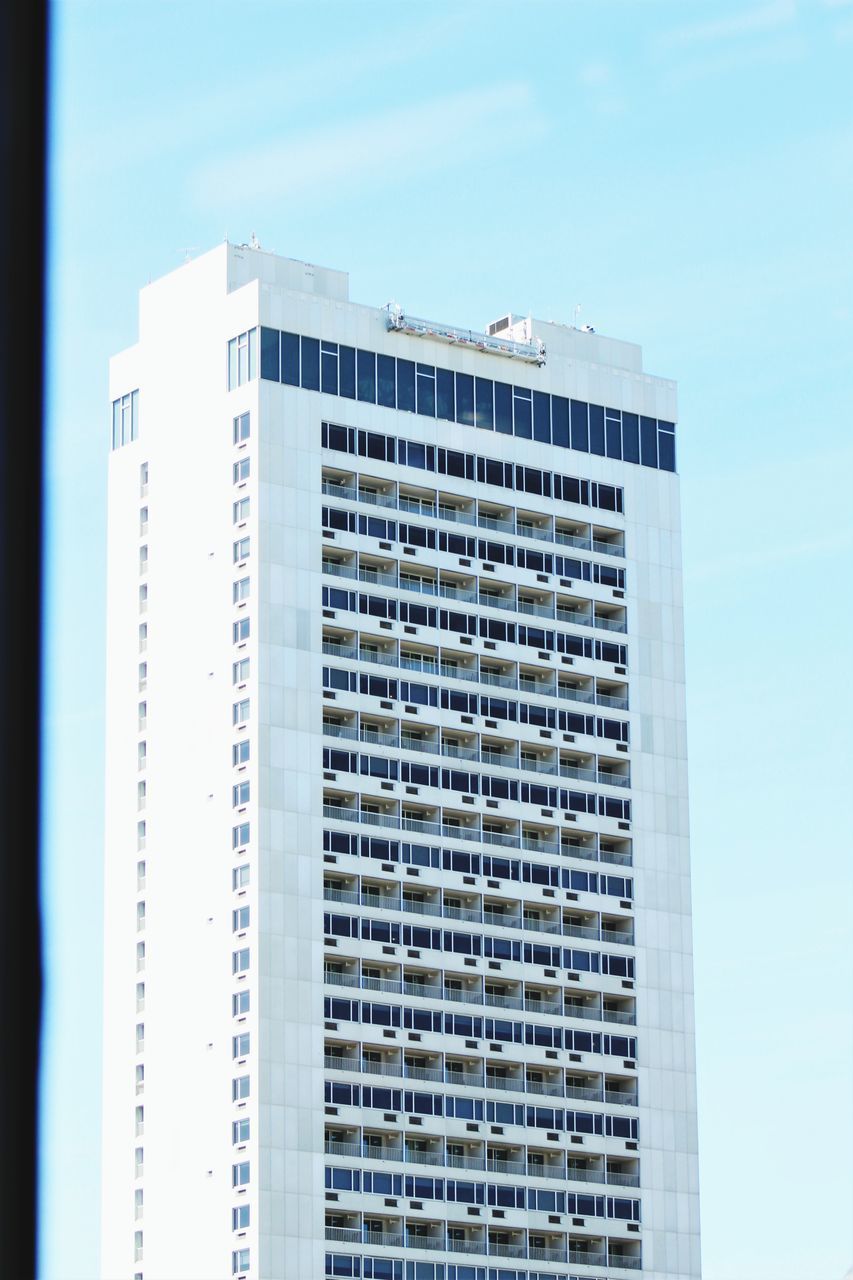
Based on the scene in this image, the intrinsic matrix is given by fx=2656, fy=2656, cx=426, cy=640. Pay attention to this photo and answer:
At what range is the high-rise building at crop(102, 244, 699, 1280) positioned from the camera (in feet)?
474

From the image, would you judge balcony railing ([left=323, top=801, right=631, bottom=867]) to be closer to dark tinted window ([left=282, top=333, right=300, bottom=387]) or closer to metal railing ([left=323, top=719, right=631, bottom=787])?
metal railing ([left=323, top=719, right=631, bottom=787])

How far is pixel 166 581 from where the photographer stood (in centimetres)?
15775

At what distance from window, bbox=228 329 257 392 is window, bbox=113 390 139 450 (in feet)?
40.1

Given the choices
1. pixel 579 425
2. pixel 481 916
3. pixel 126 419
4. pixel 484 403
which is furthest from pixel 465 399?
pixel 481 916

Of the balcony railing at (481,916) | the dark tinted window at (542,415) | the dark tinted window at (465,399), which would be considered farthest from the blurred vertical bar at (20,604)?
the dark tinted window at (542,415)

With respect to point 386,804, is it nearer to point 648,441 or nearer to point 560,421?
point 560,421

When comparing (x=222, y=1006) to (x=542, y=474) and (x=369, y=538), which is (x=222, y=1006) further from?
(x=542, y=474)

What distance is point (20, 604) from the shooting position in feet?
17.4

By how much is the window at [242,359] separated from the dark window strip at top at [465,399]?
0.61 meters

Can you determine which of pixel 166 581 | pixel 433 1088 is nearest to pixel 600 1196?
pixel 433 1088

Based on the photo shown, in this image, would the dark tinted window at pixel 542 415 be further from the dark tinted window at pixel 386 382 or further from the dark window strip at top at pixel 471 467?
the dark tinted window at pixel 386 382

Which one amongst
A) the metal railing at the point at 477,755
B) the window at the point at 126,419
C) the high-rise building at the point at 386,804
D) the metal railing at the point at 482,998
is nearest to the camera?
the high-rise building at the point at 386,804

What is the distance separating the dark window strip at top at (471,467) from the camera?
156m

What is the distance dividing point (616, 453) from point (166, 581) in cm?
3084
